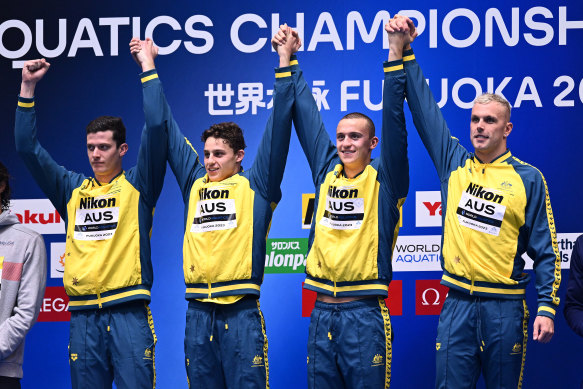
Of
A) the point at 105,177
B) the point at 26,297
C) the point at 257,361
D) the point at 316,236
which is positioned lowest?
the point at 257,361

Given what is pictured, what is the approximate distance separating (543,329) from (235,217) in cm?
147

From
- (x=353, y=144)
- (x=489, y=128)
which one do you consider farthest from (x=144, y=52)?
(x=489, y=128)

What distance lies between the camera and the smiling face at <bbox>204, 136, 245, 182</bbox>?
372 centimetres

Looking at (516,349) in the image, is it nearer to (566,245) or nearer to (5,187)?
(566,245)

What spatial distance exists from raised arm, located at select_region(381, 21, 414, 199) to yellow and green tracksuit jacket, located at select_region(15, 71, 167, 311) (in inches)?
44.6

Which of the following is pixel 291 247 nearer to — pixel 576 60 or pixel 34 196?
pixel 34 196

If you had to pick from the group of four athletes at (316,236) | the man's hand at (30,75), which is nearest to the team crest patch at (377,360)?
the group of four athletes at (316,236)

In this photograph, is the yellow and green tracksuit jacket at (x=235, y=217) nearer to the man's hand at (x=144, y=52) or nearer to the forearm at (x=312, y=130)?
the forearm at (x=312, y=130)

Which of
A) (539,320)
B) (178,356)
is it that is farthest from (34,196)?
(539,320)

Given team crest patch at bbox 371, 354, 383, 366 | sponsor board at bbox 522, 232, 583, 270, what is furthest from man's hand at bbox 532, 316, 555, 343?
sponsor board at bbox 522, 232, 583, 270

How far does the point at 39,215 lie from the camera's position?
486 cm

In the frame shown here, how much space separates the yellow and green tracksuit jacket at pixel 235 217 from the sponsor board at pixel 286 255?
3.06ft

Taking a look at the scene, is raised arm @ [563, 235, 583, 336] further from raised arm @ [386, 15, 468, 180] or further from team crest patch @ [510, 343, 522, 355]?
raised arm @ [386, 15, 468, 180]

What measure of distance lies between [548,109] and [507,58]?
0.39 meters
